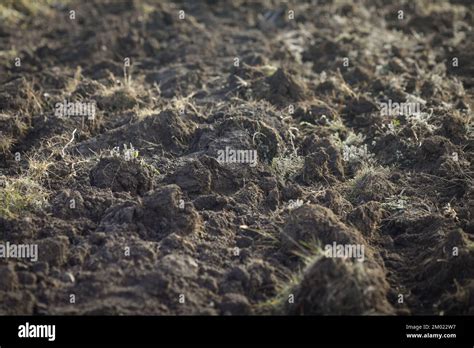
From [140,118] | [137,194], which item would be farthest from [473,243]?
[140,118]

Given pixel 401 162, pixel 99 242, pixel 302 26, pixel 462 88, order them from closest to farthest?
1. pixel 99 242
2. pixel 401 162
3. pixel 462 88
4. pixel 302 26

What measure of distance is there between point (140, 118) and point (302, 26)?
3.41 meters

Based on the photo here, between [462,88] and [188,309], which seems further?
[462,88]

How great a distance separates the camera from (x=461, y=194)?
5492mm

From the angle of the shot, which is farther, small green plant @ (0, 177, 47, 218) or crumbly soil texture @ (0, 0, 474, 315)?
small green plant @ (0, 177, 47, 218)

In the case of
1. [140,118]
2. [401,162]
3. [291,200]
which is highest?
[140,118]

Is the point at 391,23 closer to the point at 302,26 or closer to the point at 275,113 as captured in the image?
the point at 302,26

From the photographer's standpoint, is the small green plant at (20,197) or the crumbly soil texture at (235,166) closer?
the crumbly soil texture at (235,166)

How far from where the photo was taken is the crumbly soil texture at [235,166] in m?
4.37

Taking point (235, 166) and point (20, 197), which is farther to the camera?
point (235, 166)

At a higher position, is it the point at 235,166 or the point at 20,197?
the point at 235,166

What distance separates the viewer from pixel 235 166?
5543 mm

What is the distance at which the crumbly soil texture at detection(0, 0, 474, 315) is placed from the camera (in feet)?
14.3

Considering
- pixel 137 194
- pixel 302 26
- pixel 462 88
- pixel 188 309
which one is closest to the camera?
pixel 188 309
